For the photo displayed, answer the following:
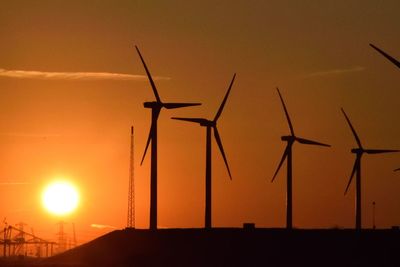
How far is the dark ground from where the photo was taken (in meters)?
134

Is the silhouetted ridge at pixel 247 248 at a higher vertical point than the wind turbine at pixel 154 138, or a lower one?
lower

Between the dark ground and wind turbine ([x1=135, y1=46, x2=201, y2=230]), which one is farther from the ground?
wind turbine ([x1=135, y1=46, x2=201, y2=230])

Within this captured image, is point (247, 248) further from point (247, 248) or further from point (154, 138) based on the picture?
point (154, 138)

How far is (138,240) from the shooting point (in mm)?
146875

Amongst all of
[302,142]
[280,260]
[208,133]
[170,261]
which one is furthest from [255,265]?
[302,142]

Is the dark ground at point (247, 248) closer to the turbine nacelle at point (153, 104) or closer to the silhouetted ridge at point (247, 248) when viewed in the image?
the silhouetted ridge at point (247, 248)

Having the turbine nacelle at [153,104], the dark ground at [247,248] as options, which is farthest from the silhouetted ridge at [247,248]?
the turbine nacelle at [153,104]

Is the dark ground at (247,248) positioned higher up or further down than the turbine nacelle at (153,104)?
further down

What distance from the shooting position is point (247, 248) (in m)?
141

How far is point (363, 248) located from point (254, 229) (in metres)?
19.1

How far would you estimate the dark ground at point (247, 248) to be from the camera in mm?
134500

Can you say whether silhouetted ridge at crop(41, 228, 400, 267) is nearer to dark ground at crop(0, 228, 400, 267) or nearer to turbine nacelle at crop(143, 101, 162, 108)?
dark ground at crop(0, 228, 400, 267)

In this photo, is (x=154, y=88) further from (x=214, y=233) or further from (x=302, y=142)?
(x=302, y=142)

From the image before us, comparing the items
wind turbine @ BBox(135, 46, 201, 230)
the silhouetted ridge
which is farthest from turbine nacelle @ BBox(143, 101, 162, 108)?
the silhouetted ridge
